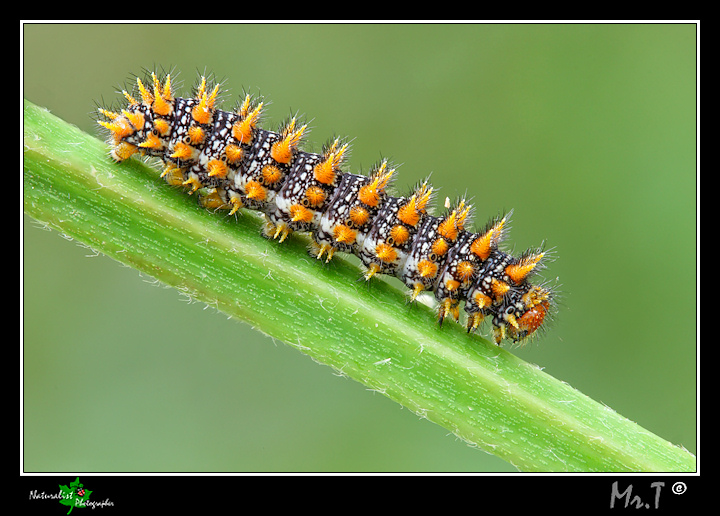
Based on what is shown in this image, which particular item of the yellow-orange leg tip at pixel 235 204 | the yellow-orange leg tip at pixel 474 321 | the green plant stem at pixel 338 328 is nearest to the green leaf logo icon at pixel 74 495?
the green plant stem at pixel 338 328

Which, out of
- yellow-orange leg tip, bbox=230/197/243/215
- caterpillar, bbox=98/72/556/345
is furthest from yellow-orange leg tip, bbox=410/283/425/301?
yellow-orange leg tip, bbox=230/197/243/215

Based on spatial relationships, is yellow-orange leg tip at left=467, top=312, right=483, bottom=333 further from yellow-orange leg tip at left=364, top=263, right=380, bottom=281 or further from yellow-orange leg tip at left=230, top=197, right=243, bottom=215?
yellow-orange leg tip at left=230, top=197, right=243, bottom=215

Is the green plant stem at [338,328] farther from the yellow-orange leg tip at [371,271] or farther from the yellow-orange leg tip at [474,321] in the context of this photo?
the yellow-orange leg tip at [474,321]

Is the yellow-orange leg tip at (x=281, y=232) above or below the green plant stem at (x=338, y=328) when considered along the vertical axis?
above

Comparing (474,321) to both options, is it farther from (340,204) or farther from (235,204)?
(235,204)

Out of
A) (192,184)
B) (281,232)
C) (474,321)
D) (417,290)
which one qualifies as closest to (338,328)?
(417,290)

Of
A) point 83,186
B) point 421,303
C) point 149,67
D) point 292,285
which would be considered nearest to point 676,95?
point 421,303
